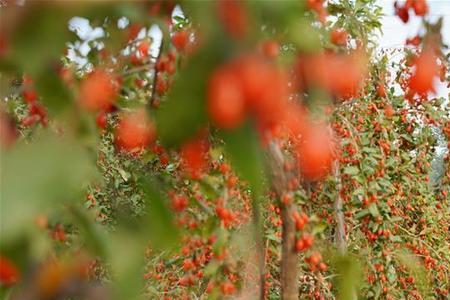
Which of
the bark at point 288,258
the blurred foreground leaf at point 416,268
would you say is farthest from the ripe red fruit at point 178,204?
the blurred foreground leaf at point 416,268

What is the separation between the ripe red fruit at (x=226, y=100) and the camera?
447mm

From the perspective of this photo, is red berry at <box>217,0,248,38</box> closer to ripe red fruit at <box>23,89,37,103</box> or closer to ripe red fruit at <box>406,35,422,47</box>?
ripe red fruit at <box>406,35,422,47</box>

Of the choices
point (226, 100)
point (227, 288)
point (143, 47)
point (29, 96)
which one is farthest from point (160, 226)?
point (227, 288)

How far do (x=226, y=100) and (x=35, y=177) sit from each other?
127 millimetres

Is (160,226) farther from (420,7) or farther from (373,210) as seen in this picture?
(373,210)

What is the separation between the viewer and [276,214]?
10.6 feet

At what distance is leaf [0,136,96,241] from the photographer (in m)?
0.41

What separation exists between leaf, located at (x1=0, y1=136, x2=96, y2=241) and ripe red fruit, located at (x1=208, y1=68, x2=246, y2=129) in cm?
9

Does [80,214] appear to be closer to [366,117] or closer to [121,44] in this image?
[121,44]

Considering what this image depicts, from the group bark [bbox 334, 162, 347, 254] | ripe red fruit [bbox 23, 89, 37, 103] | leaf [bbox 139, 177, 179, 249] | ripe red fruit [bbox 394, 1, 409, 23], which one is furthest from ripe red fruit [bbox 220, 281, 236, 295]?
bark [bbox 334, 162, 347, 254]

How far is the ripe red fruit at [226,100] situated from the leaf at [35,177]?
3.7 inches

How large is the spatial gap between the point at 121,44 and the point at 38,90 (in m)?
0.51

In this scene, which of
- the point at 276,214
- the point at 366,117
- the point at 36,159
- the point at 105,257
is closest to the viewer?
the point at 36,159

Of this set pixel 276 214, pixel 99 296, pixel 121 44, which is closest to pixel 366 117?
pixel 276 214
